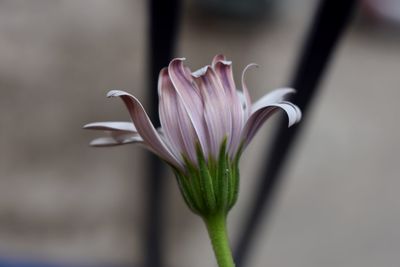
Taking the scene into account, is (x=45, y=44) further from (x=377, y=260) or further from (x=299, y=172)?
(x=377, y=260)

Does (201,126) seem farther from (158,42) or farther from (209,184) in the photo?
(158,42)

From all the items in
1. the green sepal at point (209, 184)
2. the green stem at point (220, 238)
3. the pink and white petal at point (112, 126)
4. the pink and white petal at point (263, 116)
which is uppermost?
the pink and white petal at point (263, 116)

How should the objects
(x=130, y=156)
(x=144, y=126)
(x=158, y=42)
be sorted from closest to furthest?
1. (x=144, y=126)
2. (x=158, y=42)
3. (x=130, y=156)

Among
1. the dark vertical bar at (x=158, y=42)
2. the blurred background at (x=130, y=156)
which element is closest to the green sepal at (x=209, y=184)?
the dark vertical bar at (x=158, y=42)

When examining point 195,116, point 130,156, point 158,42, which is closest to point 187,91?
point 195,116

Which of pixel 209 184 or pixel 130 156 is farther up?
pixel 209 184

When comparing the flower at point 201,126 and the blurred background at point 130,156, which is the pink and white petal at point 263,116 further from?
the blurred background at point 130,156

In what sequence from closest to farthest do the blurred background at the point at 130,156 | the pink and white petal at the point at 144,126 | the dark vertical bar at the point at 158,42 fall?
1. the pink and white petal at the point at 144,126
2. the dark vertical bar at the point at 158,42
3. the blurred background at the point at 130,156
